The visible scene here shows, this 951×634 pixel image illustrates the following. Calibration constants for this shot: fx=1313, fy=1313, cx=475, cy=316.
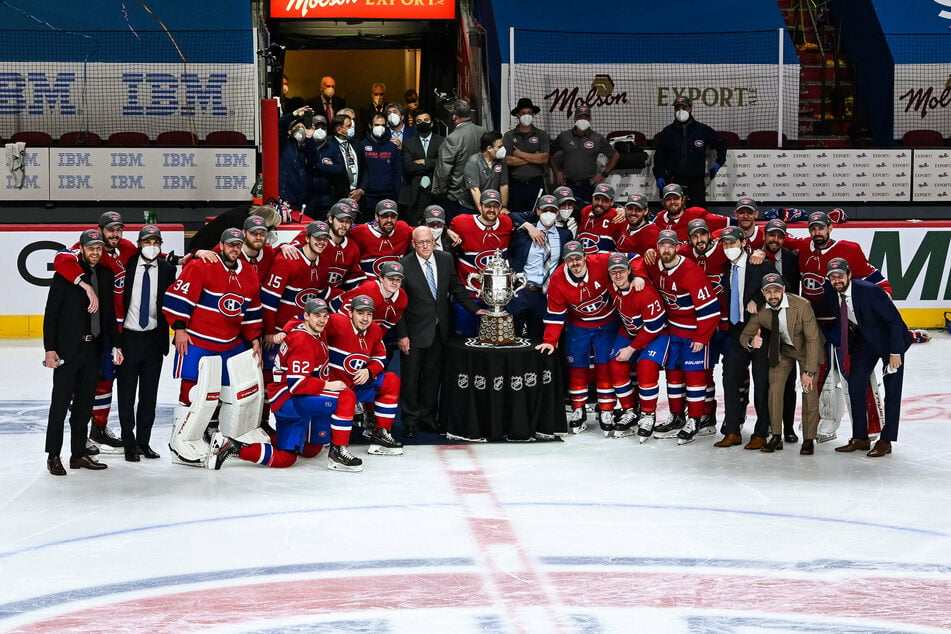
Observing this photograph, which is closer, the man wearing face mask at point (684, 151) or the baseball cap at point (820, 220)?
the baseball cap at point (820, 220)

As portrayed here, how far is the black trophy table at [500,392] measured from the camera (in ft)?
28.6

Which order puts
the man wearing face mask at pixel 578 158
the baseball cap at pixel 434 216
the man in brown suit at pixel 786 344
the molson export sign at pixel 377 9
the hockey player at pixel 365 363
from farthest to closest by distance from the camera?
1. the molson export sign at pixel 377 9
2. the man wearing face mask at pixel 578 158
3. the baseball cap at pixel 434 216
4. the man in brown suit at pixel 786 344
5. the hockey player at pixel 365 363

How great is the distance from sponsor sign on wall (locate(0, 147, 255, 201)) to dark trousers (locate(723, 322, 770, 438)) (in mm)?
7008

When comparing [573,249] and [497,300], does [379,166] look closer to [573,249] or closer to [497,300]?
[497,300]

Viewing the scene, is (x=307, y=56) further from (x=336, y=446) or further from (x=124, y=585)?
(x=124, y=585)

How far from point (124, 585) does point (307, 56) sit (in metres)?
19.5

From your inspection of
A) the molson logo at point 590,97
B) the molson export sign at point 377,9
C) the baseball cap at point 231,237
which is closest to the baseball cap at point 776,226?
the baseball cap at point 231,237

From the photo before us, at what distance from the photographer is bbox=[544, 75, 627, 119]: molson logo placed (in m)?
16.7

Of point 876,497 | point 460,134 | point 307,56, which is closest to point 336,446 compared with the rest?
point 876,497

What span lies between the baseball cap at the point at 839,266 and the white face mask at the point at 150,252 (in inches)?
163

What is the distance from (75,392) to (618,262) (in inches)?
139

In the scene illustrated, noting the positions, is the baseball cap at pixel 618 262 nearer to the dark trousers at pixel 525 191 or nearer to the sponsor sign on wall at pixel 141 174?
the dark trousers at pixel 525 191

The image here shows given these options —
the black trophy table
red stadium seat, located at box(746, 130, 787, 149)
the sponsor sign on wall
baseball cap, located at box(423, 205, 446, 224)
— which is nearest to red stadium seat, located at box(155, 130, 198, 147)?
the sponsor sign on wall

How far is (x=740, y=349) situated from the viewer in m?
8.56
